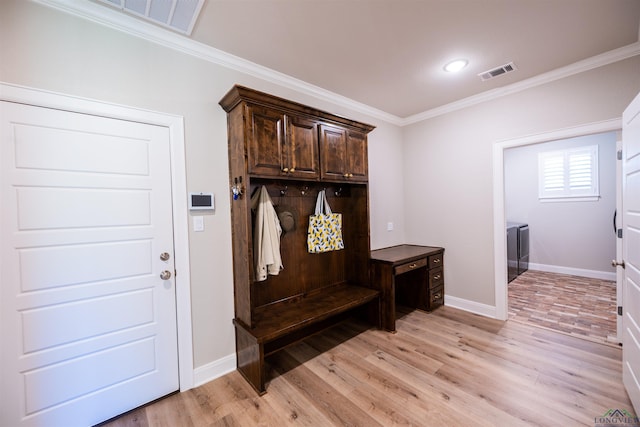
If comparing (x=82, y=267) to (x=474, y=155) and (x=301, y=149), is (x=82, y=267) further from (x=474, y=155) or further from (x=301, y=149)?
(x=474, y=155)

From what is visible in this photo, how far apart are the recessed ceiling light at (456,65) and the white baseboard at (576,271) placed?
456 centimetres

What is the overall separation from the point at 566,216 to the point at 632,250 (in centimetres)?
395

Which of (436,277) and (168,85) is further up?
(168,85)

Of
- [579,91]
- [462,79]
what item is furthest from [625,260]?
[462,79]

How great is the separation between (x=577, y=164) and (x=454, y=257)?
3260 mm

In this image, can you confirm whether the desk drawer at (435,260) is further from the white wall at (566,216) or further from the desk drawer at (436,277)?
the white wall at (566,216)

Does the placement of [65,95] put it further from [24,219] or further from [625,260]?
[625,260]

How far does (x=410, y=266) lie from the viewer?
3.05 metres

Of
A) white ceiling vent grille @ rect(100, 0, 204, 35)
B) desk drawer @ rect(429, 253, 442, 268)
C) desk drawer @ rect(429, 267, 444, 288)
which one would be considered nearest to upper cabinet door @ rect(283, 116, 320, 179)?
white ceiling vent grille @ rect(100, 0, 204, 35)

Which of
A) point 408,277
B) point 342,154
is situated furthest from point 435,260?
point 342,154

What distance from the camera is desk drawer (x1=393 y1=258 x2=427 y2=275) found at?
9.44ft

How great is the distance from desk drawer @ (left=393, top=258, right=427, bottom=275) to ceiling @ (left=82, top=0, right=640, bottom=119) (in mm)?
2021

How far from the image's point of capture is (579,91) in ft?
8.24

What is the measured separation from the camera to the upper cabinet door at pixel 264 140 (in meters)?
2.01
